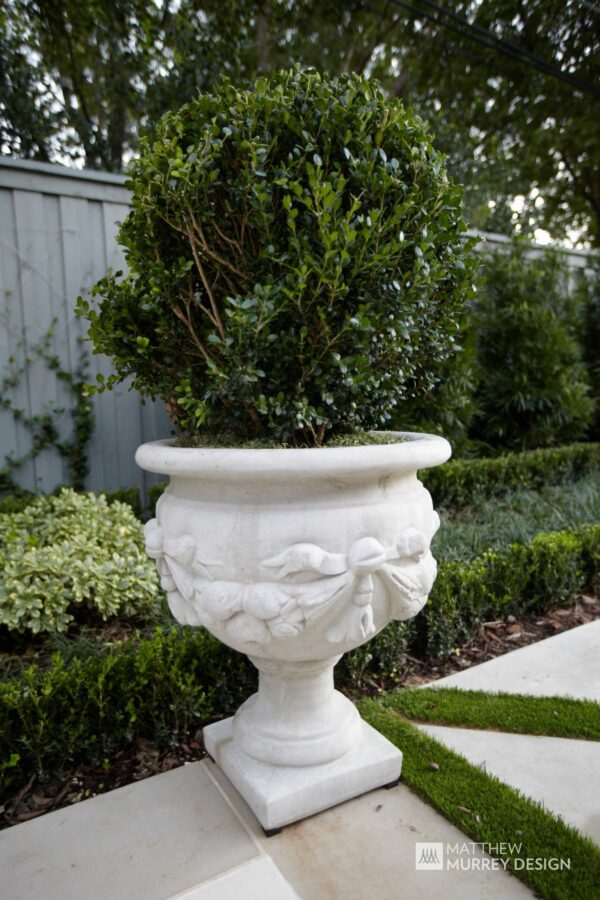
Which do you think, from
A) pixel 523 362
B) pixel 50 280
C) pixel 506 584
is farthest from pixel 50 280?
pixel 523 362

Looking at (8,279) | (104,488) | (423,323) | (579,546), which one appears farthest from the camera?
(104,488)

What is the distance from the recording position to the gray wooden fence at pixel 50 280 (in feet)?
11.9

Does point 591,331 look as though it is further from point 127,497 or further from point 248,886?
point 248,886

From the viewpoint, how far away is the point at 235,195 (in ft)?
4.84

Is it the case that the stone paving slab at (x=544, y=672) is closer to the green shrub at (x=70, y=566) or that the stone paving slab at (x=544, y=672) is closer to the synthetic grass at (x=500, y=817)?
the synthetic grass at (x=500, y=817)

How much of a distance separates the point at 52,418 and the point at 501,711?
3219 mm

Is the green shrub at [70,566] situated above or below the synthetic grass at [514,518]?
above

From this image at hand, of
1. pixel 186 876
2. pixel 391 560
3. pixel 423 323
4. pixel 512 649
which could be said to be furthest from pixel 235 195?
pixel 512 649

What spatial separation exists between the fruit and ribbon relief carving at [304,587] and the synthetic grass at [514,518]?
162 centimetres

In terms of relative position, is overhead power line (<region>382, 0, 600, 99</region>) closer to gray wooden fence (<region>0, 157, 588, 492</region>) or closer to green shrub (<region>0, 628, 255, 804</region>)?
gray wooden fence (<region>0, 157, 588, 492</region>)

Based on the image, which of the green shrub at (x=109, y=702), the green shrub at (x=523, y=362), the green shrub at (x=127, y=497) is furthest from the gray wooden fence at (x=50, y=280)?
the green shrub at (x=523, y=362)

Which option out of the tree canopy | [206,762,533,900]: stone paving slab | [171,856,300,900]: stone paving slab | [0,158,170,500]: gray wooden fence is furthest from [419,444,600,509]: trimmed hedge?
the tree canopy

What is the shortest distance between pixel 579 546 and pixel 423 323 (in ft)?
6.50

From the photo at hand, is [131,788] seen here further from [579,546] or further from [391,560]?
[579,546]
